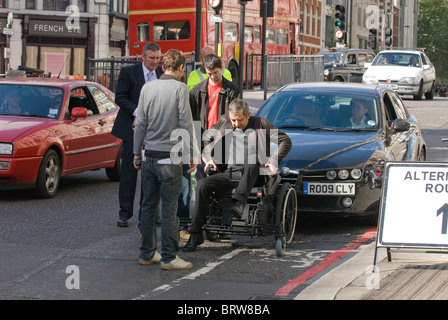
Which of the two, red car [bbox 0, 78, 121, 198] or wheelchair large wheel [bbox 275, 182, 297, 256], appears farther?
red car [bbox 0, 78, 121, 198]

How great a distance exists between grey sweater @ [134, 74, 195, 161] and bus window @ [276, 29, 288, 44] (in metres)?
30.6

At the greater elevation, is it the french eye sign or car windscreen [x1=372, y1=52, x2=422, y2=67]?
car windscreen [x1=372, y1=52, x2=422, y2=67]

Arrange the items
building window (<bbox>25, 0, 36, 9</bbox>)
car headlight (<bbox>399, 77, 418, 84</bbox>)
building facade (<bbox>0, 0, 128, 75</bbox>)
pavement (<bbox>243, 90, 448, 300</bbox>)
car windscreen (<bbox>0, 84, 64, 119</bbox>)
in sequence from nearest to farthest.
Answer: pavement (<bbox>243, 90, 448, 300</bbox>), car windscreen (<bbox>0, 84, 64, 119</bbox>), car headlight (<bbox>399, 77, 418, 84</bbox>), building facade (<bbox>0, 0, 128, 75</bbox>), building window (<bbox>25, 0, 36, 9</bbox>)

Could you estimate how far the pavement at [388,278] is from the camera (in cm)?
636

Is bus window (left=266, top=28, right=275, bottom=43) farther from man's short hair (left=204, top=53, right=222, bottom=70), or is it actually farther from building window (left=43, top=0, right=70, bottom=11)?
man's short hair (left=204, top=53, right=222, bottom=70)

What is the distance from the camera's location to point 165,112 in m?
7.66

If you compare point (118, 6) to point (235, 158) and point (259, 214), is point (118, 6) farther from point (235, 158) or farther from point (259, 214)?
point (259, 214)

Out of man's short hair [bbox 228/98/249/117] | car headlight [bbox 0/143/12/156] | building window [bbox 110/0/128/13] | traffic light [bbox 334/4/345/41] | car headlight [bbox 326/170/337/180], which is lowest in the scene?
car headlight [bbox 326/170/337/180]

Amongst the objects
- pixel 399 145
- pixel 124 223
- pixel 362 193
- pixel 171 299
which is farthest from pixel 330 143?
pixel 171 299

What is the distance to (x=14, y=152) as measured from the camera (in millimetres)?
11438

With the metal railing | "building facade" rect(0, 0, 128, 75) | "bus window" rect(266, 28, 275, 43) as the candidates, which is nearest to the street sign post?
the metal railing

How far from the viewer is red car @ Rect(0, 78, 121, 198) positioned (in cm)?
1153

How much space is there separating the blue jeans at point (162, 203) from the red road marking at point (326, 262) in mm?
1071
